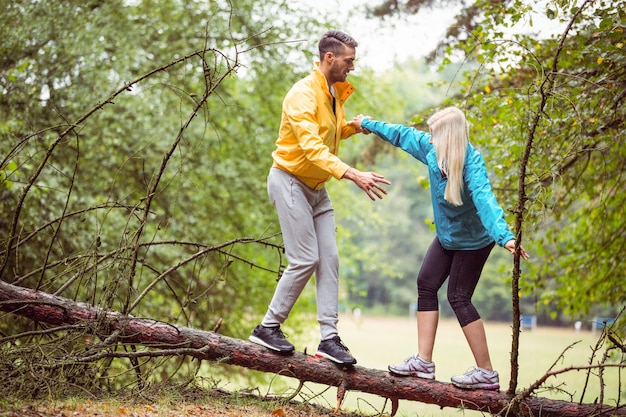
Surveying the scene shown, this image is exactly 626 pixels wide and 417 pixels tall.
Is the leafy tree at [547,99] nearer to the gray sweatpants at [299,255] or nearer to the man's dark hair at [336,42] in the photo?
the man's dark hair at [336,42]

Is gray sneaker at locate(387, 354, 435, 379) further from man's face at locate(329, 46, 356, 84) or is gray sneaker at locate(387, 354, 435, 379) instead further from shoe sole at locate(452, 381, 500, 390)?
man's face at locate(329, 46, 356, 84)

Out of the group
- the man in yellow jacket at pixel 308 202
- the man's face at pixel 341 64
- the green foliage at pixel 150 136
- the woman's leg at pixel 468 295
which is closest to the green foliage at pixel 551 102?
the woman's leg at pixel 468 295

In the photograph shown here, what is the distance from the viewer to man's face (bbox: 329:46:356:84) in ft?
13.8

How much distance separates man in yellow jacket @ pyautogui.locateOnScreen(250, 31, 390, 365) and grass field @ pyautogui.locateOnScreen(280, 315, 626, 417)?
824cm

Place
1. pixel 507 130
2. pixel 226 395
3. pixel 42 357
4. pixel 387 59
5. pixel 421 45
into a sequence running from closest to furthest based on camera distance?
pixel 42 357 → pixel 226 395 → pixel 507 130 → pixel 421 45 → pixel 387 59

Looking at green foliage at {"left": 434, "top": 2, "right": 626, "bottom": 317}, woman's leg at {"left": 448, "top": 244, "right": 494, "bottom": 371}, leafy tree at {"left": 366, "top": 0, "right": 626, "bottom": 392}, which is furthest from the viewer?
green foliage at {"left": 434, "top": 2, "right": 626, "bottom": 317}

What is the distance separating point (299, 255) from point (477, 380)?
1.25 metres

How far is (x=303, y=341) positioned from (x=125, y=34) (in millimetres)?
5974

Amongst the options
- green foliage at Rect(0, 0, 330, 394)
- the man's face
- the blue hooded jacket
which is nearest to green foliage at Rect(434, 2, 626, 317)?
the blue hooded jacket

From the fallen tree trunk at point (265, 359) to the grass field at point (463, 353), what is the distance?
8224mm

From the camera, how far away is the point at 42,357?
380cm

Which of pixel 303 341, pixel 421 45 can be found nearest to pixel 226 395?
pixel 303 341

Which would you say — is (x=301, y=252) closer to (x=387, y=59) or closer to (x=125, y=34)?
(x=125, y=34)

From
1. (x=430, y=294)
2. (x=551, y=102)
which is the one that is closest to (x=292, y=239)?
(x=430, y=294)
